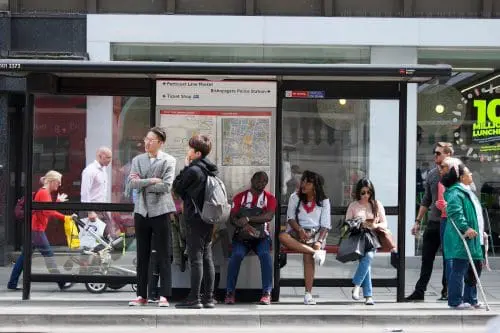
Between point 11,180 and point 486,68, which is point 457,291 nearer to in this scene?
point 486,68

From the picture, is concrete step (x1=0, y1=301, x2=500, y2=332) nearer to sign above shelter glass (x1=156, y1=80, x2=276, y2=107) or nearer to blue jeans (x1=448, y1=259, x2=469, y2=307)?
blue jeans (x1=448, y1=259, x2=469, y2=307)

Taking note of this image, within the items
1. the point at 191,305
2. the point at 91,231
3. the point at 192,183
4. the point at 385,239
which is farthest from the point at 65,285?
the point at 385,239

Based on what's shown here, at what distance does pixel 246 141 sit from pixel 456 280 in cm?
283

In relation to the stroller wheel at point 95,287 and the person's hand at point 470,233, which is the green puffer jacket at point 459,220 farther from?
the stroller wheel at point 95,287

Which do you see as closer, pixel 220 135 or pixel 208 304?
pixel 208 304

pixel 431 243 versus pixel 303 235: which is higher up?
pixel 303 235

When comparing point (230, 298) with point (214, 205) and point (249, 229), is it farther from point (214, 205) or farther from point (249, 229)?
point (214, 205)

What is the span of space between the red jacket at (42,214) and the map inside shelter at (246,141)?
6.74ft

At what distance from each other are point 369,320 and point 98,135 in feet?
12.3

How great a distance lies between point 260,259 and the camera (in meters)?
10.3

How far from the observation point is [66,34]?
14.8 metres
